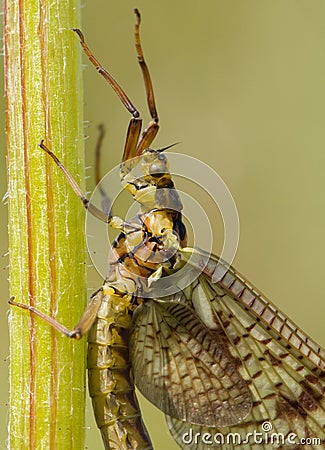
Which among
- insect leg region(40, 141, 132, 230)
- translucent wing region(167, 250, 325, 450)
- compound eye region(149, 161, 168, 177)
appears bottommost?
translucent wing region(167, 250, 325, 450)

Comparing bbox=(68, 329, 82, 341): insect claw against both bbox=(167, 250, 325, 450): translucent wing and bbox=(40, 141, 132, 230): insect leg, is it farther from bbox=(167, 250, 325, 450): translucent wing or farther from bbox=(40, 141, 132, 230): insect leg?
bbox=(167, 250, 325, 450): translucent wing

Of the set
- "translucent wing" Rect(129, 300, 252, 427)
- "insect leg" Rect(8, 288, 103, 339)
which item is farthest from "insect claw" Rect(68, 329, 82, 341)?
"translucent wing" Rect(129, 300, 252, 427)

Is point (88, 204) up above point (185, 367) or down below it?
above

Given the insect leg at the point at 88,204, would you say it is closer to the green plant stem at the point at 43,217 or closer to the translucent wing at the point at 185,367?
the green plant stem at the point at 43,217

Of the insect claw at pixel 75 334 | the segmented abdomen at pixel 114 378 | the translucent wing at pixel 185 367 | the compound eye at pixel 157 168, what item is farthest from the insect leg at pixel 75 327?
the compound eye at pixel 157 168

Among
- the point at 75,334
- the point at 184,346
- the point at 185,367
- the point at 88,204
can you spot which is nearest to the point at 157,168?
the point at 88,204

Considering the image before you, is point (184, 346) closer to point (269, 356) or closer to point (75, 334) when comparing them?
point (269, 356)
